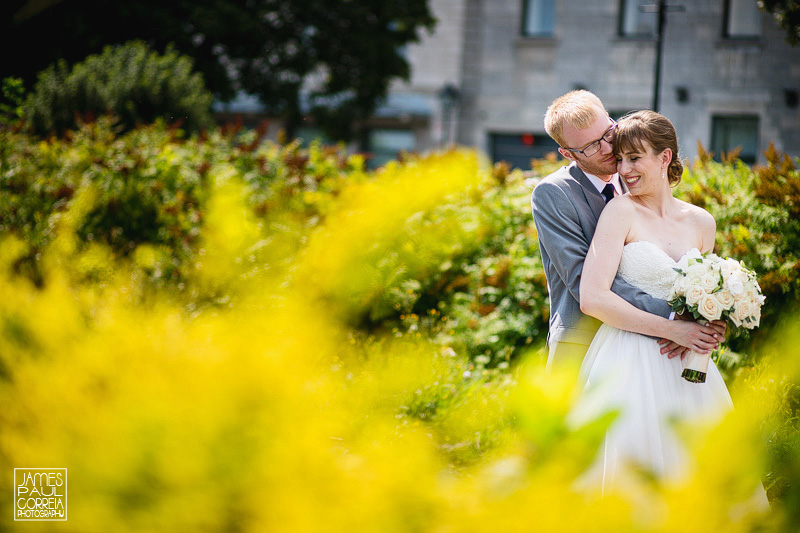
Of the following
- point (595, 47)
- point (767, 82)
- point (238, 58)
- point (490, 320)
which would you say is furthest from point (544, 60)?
point (490, 320)

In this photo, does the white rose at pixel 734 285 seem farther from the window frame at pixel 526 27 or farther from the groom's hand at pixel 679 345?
the window frame at pixel 526 27

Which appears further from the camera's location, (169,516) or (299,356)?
(299,356)

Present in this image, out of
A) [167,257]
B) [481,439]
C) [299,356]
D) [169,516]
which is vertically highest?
[299,356]

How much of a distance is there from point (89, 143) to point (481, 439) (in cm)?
504

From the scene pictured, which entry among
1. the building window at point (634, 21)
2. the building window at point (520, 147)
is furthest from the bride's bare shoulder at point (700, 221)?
the building window at point (634, 21)

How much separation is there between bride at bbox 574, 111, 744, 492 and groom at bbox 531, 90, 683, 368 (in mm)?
60

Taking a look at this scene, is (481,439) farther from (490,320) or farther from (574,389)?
(574,389)

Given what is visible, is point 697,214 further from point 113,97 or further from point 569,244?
point 113,97

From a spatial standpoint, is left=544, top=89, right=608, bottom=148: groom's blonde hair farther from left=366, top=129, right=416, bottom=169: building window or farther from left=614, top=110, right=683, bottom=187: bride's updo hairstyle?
left=366, top=129, right=416, bottom=169: building window

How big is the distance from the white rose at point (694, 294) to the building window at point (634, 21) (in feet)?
58.0

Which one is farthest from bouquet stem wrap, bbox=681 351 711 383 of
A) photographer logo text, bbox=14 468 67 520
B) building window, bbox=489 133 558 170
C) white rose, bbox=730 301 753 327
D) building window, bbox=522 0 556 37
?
building window, bbox=522 0 556 37

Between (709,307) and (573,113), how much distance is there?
89 centimetres

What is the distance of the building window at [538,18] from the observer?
19.8m

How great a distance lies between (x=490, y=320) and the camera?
5352 mm
